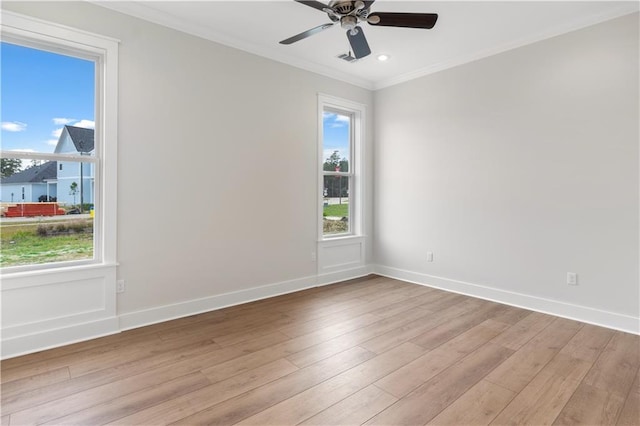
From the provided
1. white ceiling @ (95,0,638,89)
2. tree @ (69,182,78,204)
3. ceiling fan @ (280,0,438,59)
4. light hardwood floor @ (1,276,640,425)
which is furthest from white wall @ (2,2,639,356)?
ceiling fan @ (280,0,438,59)

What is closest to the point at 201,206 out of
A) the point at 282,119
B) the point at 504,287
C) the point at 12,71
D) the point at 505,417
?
the point at 282,119

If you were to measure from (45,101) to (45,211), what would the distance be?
905 millimetres

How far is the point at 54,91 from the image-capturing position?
2777mm

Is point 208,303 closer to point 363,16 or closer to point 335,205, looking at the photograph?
point 335,205

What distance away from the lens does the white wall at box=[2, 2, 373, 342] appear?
3.02m

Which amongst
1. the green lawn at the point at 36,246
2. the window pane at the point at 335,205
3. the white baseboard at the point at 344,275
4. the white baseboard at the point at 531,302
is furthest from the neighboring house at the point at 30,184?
the white baseboard at the point at 531,302

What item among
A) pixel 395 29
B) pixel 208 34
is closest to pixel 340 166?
pixel 395 29

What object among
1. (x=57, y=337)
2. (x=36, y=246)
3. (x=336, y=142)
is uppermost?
(x=336, y=142)

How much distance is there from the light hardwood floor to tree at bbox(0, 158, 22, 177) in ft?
4.62

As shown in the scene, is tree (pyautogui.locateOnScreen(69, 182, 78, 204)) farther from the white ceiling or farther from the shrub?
the white ceiling

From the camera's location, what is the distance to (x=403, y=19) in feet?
8.25

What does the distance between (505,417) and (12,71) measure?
4.14 m

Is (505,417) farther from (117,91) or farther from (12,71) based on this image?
(12,71)

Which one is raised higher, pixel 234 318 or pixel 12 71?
pixel 12 71
